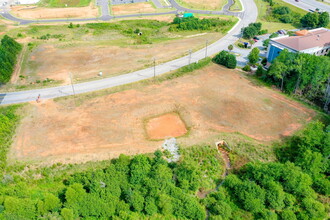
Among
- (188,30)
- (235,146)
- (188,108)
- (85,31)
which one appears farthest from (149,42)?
(235,146)

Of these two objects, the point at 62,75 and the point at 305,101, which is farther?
the point at 62,75

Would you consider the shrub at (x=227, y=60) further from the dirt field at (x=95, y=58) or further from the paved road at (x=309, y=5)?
the paved road at (x=309, y=5)

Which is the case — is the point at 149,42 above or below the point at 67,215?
above

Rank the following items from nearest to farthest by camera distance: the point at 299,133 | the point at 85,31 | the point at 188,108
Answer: the point at 299,133, the point at 188,108, the point at 85,31

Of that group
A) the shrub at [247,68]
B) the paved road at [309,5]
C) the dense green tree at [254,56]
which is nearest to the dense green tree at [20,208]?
the shrub at [247,68]

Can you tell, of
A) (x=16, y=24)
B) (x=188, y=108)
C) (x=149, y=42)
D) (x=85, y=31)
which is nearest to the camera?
(x=188, y=108)

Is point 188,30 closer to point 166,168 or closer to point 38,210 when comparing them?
point 166,168

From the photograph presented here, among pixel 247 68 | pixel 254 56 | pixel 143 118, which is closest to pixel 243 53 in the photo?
pixel 254 56
